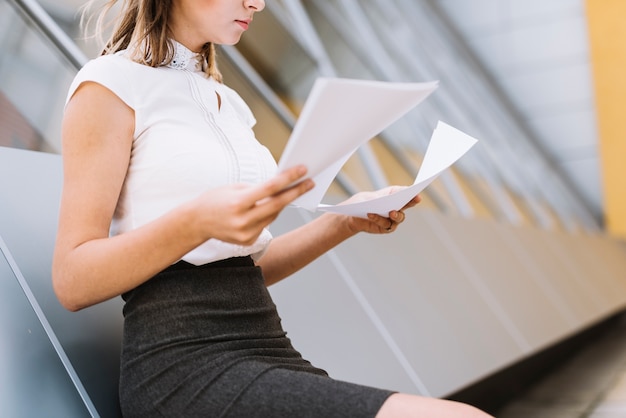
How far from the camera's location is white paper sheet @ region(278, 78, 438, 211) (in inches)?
41.3

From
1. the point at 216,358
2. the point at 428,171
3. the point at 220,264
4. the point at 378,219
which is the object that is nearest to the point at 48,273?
the point at 220,264

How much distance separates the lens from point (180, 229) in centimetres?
114

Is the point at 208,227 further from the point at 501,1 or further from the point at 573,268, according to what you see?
the point at 501,1

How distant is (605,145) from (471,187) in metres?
5.48

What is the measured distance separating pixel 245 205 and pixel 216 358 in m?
0.31

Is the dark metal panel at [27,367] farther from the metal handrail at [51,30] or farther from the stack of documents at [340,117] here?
the metal handrail at [51,30]

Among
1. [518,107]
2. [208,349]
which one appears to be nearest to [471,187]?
[518,107]

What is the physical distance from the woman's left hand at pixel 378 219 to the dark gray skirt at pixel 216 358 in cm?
29

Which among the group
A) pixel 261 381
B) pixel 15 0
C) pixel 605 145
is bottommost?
pixel 605 145


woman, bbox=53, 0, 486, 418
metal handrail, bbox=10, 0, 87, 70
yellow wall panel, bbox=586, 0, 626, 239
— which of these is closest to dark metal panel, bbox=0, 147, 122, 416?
woman, bbox=53, 0, 486, 418

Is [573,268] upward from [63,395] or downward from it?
downward

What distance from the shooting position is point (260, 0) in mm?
1483

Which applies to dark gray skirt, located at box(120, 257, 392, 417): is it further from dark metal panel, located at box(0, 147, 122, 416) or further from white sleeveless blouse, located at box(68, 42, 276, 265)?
dark metal panel, located at box(0, 147, 122, 416)

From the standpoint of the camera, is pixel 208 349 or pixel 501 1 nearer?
pixel 208 349
